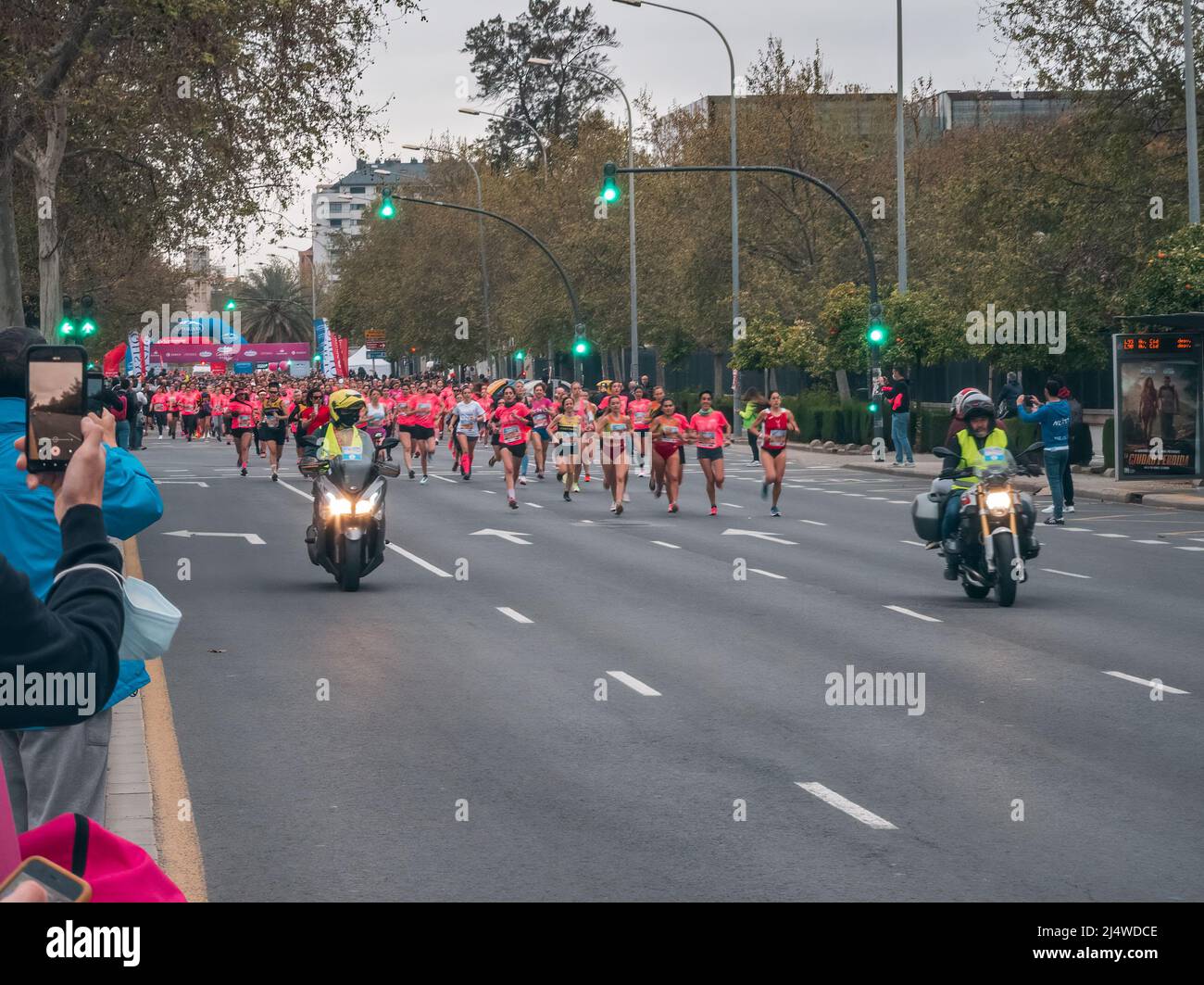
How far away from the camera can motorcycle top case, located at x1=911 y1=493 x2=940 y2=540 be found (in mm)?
16156

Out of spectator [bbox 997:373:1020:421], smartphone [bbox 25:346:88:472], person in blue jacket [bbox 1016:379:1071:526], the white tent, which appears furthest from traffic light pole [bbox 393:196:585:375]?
the white tent

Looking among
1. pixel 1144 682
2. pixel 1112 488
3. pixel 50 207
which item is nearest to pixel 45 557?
pixel 1144 682

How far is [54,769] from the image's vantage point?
5.16 m

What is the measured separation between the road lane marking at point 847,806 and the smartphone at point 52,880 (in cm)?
551

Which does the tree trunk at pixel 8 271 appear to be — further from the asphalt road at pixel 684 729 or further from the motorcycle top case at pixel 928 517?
the motorcycle top case at pixel 928 517

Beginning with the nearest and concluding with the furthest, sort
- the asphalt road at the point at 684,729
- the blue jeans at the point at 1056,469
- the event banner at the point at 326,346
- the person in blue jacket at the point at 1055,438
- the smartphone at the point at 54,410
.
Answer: the smartphone at the point at 54,410
the asphalt road at the point at 684,729
the person in blue jacket at the point at 1055,438
the blue jeans at the point at 1056,469
the event banner at the point at 326,346

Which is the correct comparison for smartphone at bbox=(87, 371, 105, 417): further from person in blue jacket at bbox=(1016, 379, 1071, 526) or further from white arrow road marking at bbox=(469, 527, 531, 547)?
person in blue jacket at bbox=(1016, 379, 1071, 526)

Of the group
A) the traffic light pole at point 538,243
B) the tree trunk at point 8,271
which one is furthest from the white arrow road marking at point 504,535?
the traffic light pole at point 538,243

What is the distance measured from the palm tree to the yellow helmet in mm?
132874

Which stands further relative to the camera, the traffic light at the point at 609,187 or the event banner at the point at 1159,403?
the traffic light at the point at 609,187

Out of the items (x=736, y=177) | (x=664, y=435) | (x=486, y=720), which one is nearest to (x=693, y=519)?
(x=664, y=435)

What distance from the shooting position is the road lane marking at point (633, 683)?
438 inches

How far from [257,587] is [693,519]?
370 inches

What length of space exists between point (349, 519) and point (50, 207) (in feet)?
62.5
